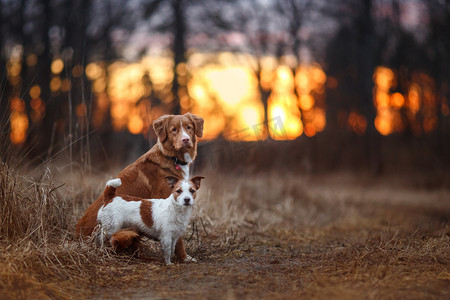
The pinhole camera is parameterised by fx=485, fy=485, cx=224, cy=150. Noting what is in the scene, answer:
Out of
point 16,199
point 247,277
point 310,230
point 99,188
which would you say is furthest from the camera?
point 310,230

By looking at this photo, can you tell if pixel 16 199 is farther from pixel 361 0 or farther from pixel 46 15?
pixel 361 0

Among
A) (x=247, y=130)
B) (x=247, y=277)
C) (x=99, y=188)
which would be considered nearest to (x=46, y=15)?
(x=247, y=130)

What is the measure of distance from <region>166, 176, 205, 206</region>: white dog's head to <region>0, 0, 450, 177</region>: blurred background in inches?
352

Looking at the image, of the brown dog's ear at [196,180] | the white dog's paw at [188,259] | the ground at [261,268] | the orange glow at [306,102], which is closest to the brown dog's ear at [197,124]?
the brown dog's ear at [196,180]

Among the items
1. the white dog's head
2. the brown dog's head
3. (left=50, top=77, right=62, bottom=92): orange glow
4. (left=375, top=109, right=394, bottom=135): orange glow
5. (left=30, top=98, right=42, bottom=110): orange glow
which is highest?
(left=50, top=77, right=62, bottom=92): orange glow

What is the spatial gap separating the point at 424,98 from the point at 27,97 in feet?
62.1

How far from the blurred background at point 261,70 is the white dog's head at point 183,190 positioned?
352 inches

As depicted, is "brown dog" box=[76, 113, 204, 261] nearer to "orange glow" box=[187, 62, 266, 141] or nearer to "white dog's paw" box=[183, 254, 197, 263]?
"white dog's paw" box=[183, 254, 197, 263]

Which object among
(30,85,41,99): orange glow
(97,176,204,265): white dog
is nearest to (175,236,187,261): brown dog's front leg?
(97,176,204,265): white dog

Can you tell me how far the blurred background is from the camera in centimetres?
1762

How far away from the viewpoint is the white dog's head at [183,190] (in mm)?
4723

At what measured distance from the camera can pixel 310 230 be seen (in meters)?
8.42

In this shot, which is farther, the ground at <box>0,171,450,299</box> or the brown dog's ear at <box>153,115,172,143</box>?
the brown dog's ear at <box>153,115,172,143</box>

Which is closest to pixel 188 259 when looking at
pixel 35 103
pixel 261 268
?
pixel 261 268
